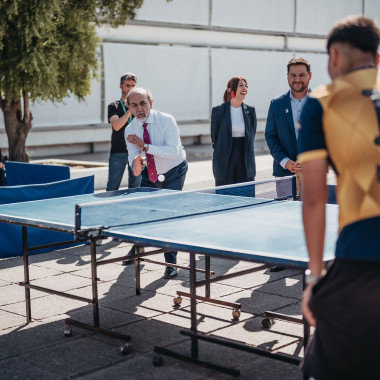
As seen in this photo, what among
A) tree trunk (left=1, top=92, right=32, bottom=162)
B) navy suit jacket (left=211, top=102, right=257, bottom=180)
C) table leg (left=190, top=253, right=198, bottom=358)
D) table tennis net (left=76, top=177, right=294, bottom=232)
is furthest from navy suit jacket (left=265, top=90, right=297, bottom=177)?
tree trunk (left=1, top=92, right=32, bottom=162)

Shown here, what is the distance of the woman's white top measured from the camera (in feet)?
26.8

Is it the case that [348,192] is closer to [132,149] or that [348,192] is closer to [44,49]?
[132,149]

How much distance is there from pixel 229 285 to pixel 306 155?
4.31 metres

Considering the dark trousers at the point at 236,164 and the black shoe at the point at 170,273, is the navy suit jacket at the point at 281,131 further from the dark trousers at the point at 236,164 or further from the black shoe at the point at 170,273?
the black shoe at the point at 170,273

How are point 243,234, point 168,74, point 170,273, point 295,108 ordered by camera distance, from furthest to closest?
point 168,74 → point 295,108 → point 170,273 → point 243,234

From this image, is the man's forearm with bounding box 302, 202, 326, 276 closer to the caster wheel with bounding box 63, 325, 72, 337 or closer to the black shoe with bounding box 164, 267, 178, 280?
the caster wheel with bounding box 63, 325, 72, 337

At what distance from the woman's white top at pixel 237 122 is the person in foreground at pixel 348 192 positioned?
18.4ft

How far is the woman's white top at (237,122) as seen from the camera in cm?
816

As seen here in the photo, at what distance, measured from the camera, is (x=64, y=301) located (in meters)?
6.32

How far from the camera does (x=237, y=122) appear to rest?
8.18 metres

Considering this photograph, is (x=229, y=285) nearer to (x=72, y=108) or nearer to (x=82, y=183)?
(x=82, y=183)

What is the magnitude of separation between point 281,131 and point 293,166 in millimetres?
550

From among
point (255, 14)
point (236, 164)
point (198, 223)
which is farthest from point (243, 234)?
point (255, 14)

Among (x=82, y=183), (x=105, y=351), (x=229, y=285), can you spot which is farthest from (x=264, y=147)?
(x=105, y=351)
